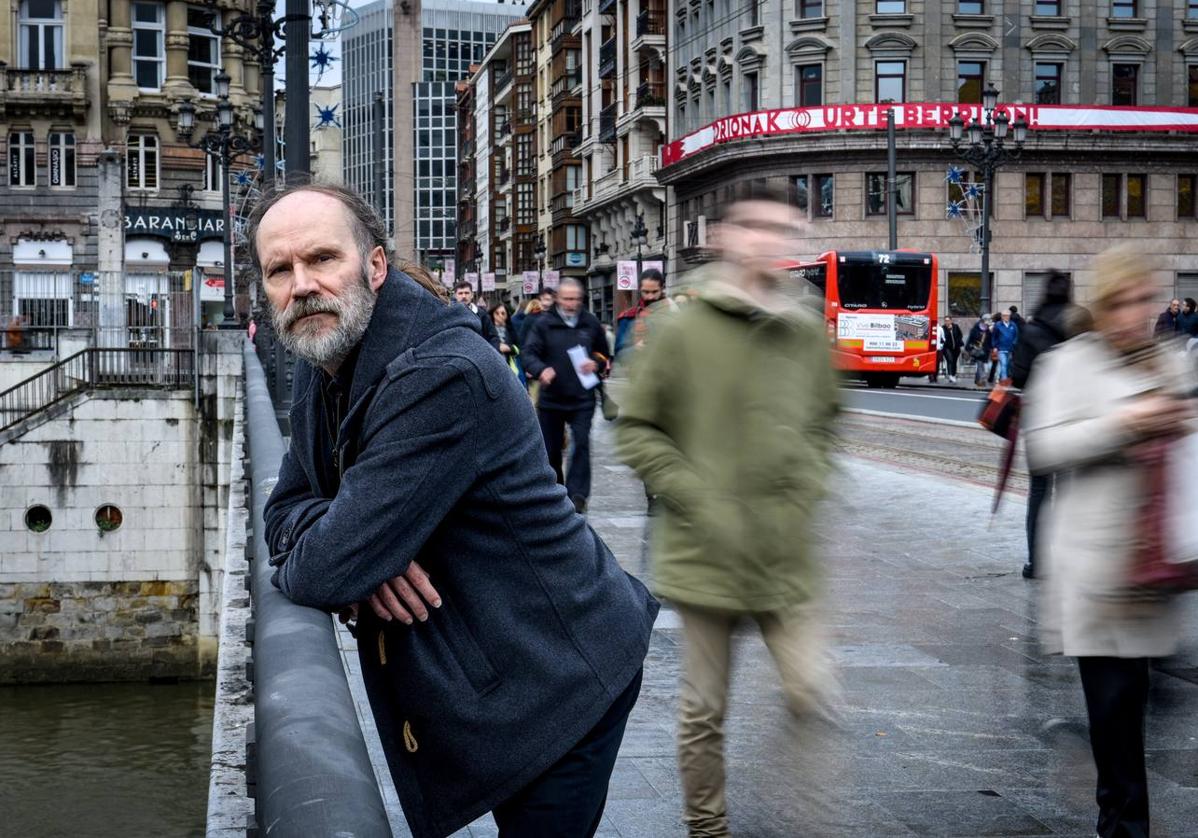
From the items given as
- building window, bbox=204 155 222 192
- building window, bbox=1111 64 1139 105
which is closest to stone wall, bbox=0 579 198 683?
building window, bbox=204 155 222 192

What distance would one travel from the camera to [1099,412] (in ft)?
15.1

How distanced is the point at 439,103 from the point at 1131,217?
91.9 metres

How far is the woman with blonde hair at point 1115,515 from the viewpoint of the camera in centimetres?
445

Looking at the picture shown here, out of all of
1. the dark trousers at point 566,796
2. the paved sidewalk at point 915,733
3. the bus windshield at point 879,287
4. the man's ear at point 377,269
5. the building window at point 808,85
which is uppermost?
the building window at point 808,85

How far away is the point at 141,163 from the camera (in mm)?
47031

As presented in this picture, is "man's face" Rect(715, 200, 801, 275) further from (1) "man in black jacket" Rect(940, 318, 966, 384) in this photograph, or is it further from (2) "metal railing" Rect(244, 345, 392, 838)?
(1) "man in black jacket" Rect(940, 318, 966, 384)

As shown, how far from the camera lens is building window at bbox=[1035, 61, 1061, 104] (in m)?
51.5

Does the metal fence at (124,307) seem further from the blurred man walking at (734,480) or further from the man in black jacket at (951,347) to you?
the blurred man walking at (734,480)

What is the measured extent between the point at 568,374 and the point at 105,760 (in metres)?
17.9

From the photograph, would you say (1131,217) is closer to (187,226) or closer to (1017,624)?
(187,226)

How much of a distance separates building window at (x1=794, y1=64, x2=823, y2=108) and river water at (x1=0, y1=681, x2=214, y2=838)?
29.1 m

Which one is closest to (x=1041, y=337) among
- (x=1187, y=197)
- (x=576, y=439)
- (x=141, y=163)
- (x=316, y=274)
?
(x=576, y=439)

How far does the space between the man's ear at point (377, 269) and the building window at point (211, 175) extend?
4670 centimetres

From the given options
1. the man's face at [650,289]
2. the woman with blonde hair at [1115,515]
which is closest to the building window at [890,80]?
the man's face at [650,289]
